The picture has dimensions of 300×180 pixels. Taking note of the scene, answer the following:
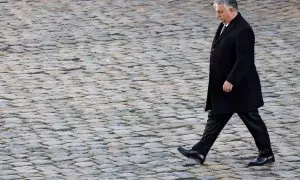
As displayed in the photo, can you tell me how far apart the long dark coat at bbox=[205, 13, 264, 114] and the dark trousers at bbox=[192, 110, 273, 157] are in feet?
0.31

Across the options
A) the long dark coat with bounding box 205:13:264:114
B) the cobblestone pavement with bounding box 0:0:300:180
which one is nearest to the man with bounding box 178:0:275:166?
the long dark coat with bounding box 205:13:264:114

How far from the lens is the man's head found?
9828 mm

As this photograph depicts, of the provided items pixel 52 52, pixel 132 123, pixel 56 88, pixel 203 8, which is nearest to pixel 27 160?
pixel 132 123

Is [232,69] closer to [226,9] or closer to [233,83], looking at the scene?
[233,83]

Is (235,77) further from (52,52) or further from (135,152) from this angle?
(52,52)

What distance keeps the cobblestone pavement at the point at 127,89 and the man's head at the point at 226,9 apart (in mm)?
1506

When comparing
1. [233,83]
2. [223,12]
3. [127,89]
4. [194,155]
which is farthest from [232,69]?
[127,89]

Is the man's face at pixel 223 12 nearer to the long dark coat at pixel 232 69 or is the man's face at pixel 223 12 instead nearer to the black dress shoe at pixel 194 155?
the long dark coat at pixel 232 69

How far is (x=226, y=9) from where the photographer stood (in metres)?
9.84

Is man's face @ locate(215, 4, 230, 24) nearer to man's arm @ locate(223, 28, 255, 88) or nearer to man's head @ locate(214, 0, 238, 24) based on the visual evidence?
man's head @ locate(214, 0, 238, 24)

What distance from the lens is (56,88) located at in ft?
43.5

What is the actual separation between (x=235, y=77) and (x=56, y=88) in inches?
162

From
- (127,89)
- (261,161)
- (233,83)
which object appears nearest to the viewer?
(233,83)

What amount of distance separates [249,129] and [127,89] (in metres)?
3.45
